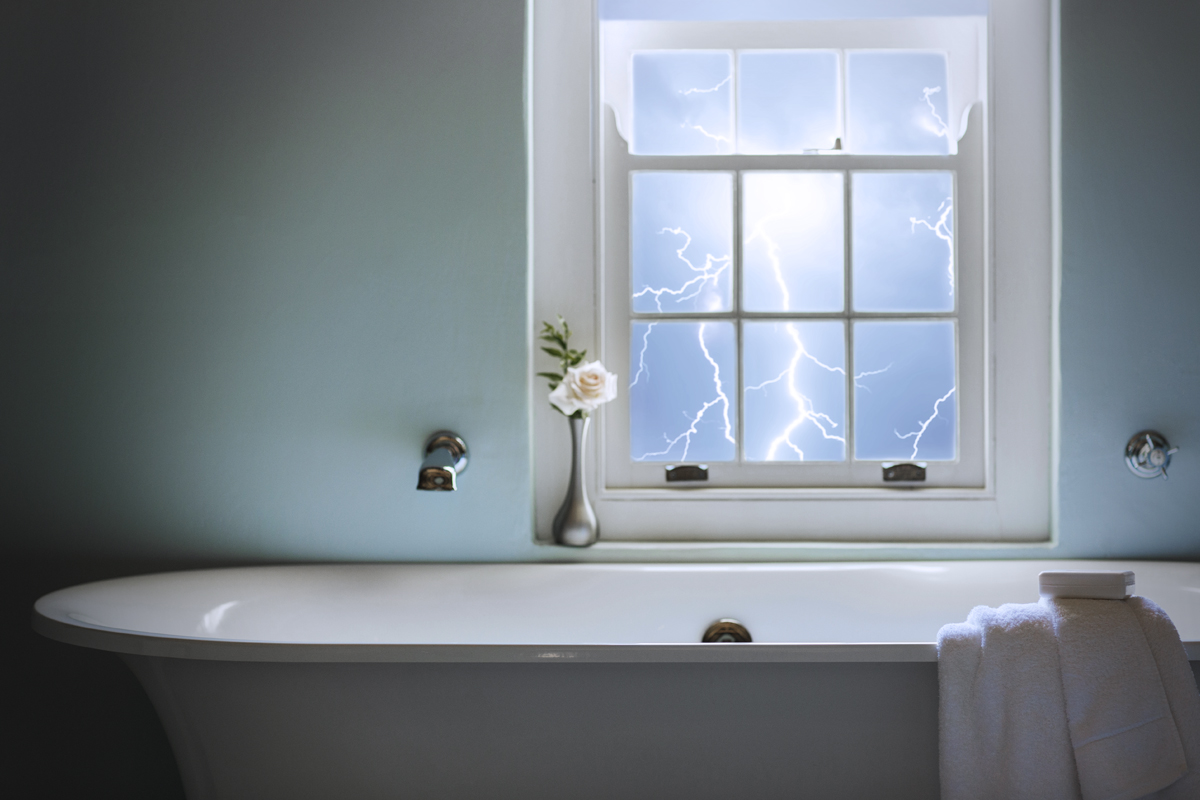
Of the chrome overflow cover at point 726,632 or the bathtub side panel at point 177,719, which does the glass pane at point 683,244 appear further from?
the bathtub side panel at point 177,719

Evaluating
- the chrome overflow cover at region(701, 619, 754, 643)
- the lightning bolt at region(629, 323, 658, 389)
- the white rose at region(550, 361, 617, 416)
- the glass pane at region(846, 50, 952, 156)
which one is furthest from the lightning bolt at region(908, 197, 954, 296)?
the chrome overflow cover at region(701, 619, 754, 643)

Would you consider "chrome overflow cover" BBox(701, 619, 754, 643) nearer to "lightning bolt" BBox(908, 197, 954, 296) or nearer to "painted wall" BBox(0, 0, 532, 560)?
"painted wall" BBox(0, 0, 532, 560)

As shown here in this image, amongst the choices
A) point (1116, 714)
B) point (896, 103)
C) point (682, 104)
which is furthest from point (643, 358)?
point (1116, 714)

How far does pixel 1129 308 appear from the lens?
1573 millimetres

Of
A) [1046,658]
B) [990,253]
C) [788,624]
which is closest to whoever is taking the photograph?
[1046,658]

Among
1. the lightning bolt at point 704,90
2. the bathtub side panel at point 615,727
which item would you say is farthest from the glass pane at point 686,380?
the bathtub side panel at point 615,727

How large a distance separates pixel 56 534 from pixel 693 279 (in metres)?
1.54

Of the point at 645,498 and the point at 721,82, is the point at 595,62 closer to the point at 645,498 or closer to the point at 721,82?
the point at 721,82

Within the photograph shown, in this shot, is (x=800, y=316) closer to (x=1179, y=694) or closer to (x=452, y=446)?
(x=452, y=446)

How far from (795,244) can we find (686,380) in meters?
0.42

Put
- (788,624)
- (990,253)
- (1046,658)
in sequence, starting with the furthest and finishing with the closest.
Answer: (990,253) → (788,624) → (1046,658)

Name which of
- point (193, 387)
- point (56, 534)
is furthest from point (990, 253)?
point (56, 534)

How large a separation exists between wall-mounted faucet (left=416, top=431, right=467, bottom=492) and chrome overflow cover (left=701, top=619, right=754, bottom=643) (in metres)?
0.61

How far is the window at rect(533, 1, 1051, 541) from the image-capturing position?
1700 millimetres
